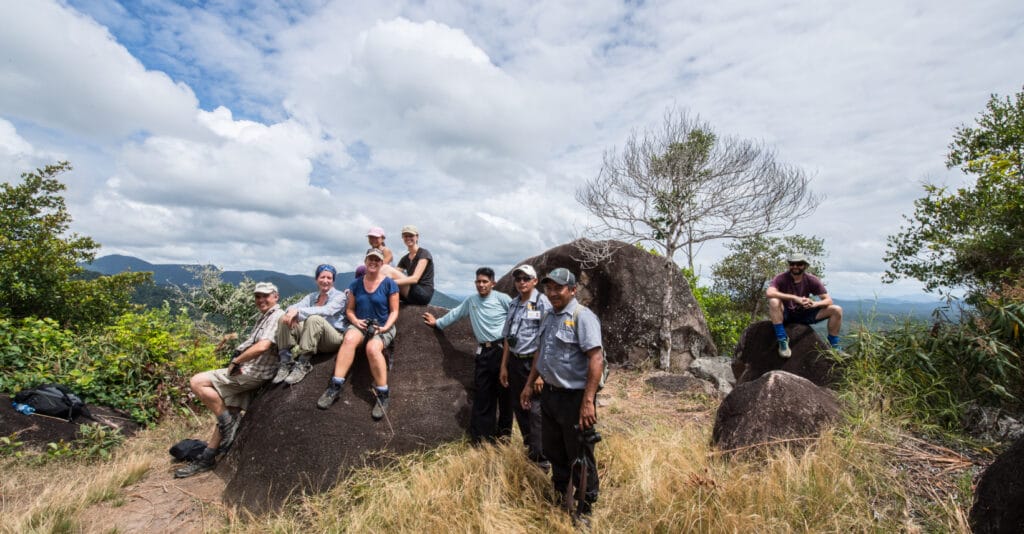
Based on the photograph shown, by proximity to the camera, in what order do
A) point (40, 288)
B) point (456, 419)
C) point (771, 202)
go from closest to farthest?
point (456, 419), point (40, 288), point (771, 202)

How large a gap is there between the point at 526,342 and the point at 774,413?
7.33ft

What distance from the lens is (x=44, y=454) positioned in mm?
5922

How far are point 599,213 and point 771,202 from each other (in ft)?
14.2

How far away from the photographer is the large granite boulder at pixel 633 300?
39.1 feet

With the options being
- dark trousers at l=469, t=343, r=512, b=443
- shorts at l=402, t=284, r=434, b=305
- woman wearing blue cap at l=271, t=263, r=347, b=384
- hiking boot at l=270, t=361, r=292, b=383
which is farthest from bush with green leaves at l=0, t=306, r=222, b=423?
dark trousers at l=469, t=343, r=512, b=443

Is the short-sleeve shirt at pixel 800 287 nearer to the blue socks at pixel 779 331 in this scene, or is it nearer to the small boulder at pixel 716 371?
the blue socks at pixel 779 331

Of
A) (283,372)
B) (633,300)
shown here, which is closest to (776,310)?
(633,300)

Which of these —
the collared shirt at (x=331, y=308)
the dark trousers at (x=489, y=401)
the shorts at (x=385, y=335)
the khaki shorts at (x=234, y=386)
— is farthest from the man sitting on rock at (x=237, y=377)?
the dark trousers at (x=489, y=401)

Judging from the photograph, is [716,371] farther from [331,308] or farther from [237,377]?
[237,377]

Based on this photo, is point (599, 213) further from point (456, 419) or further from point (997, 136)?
point (997, 136)

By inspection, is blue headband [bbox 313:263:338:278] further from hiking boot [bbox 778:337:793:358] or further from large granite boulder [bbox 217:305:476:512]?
hiking boot [bbox 778:337:793:358]

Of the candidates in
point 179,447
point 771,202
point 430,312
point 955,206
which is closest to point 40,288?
point 179,447

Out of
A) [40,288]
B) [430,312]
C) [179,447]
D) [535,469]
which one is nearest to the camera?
[535,469]

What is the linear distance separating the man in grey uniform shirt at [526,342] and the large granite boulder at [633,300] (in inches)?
295
